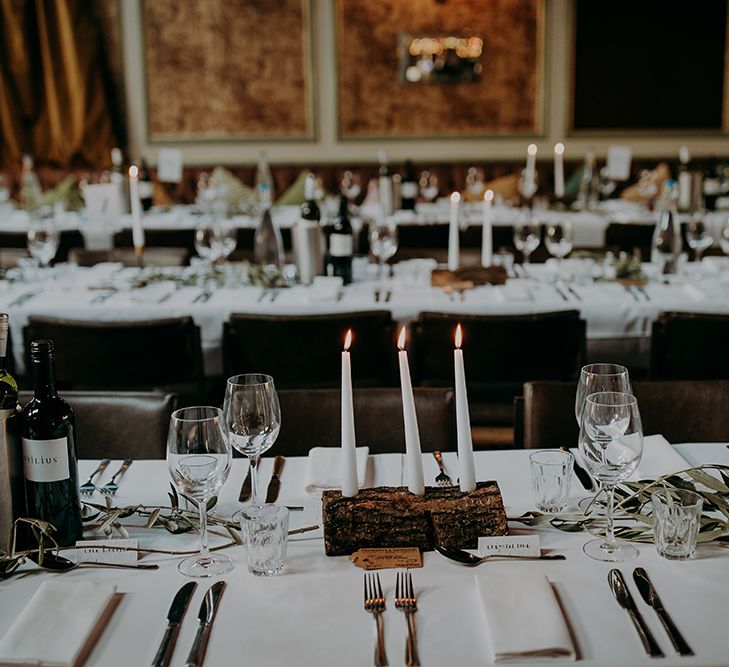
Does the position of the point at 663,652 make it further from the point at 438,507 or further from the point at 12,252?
the point at 12,252

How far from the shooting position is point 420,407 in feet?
6.36

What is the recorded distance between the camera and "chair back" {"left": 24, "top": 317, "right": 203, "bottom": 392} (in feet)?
9.08

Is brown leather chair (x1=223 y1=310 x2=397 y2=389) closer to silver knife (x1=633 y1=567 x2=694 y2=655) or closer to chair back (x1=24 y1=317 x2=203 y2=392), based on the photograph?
chair back (x1=24 y1=317 x2=203 y2=392)

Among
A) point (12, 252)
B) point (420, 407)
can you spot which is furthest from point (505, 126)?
point (420, 407)

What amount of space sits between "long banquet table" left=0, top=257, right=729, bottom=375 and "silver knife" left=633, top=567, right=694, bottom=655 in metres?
1.76

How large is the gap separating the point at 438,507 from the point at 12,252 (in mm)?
3354

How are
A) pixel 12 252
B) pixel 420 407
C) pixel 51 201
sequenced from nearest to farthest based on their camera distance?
pixel 420 407 → pixel 12 252 → pixel 51 201

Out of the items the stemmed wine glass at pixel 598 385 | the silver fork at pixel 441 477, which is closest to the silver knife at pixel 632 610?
the stemmed wine glass at pixel 598 385

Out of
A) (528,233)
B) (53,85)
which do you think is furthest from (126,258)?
(53,85)

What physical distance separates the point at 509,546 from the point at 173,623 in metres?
0.47

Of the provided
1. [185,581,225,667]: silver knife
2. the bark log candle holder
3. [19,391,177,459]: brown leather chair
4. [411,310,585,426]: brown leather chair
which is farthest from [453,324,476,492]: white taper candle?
[411,310,585,426]: brown leather chair

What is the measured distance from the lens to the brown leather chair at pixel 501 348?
2.75 m

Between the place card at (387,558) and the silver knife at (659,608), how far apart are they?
285mm

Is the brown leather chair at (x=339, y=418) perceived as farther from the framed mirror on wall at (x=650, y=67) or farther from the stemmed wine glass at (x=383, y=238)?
the framed mirror on wall at (x=650, y=67)
